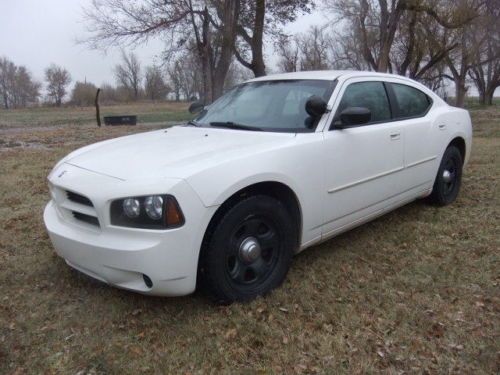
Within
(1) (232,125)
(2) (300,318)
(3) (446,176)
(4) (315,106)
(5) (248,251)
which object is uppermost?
(4) (315,106)

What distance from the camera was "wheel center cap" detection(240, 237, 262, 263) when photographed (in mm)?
2951

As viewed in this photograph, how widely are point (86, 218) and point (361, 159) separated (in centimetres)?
206

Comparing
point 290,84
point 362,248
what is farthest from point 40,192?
point 362,248

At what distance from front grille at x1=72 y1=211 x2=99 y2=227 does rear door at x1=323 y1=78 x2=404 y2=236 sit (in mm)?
1579

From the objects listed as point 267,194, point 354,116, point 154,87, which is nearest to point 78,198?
point 267,194

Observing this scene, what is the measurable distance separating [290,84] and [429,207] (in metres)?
2.26

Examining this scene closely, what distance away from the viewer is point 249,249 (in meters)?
2.96

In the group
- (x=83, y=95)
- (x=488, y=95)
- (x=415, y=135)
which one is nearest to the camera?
(x=415, y=135)

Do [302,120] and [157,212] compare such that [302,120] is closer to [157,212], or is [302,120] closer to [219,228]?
[219,228]

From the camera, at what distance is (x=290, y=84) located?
12.9 feet

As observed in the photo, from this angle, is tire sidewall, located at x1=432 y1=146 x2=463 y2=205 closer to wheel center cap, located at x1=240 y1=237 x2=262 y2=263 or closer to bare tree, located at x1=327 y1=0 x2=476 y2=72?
wheel center cap, located at x1=240 y1=237 x2=262 y2=263

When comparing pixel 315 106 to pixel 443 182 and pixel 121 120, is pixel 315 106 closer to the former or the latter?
pixel 443 182

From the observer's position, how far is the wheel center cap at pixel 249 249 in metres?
2.95

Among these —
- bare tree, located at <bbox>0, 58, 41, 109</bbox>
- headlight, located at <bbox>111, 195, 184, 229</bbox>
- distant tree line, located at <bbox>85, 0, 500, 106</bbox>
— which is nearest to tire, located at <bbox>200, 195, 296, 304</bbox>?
headlight, located at <bbox>111, 195, 184, 229</bbox>
